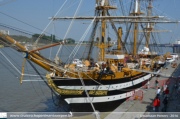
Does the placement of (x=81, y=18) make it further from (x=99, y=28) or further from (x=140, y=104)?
(x=140, y=104)

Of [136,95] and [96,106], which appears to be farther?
[136,95]

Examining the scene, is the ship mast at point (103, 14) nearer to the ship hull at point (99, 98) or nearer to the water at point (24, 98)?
the water at point (24, 98)

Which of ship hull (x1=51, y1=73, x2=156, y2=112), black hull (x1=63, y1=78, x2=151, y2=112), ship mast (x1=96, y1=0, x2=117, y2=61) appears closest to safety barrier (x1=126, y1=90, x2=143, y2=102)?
ship hull (x1=51, y1=73, x2=156, y2=112)

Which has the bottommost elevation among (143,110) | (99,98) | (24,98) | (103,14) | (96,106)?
(24,98)

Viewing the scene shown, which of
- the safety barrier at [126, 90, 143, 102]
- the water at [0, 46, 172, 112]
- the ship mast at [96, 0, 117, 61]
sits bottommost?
the water at [0, 46, 172, 112]

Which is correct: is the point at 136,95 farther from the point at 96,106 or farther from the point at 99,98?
the point at 96,106

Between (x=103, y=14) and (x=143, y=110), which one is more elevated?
(x=103, y=14)

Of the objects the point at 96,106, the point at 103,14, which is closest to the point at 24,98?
the point at 96,106

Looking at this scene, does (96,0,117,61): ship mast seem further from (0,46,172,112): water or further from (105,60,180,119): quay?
(105,60,180,119): quay

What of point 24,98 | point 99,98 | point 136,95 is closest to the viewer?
point 99,98

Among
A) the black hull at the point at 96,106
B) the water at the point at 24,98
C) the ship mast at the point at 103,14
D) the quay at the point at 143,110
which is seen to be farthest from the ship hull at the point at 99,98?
the ship mast at the point at 103,14

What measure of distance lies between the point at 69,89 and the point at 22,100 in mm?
→ 8037

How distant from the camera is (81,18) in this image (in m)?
23.0

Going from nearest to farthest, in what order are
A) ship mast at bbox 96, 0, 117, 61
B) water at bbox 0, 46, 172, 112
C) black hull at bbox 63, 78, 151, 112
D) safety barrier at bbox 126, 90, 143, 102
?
safety barrier at bbox 126, 90, 143, 102
black hull at bbox 63, 78, 151, 112
water at bbox 0, 46, 172, 112
ship mast at bbox 96, 0, 117, 61
